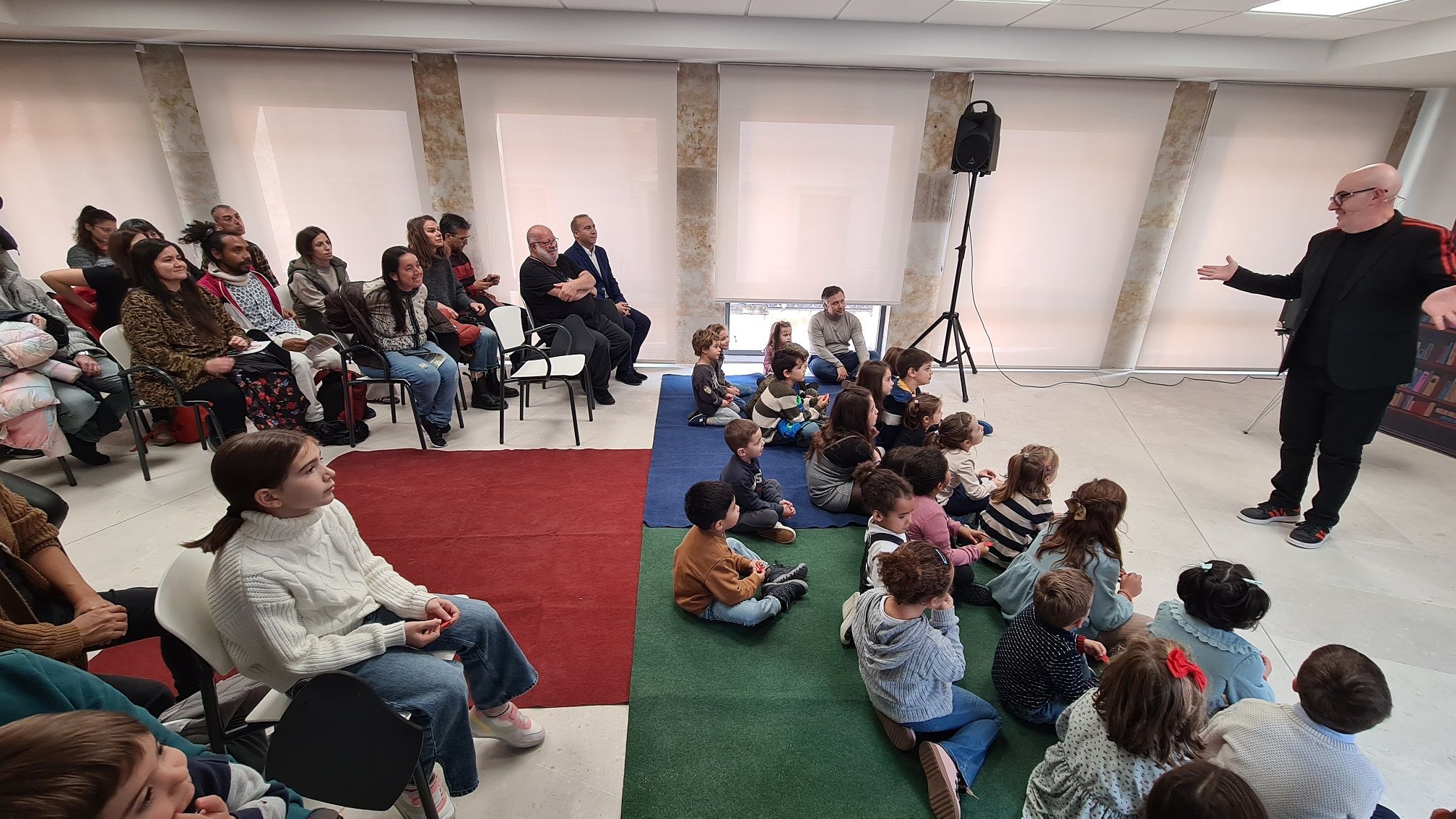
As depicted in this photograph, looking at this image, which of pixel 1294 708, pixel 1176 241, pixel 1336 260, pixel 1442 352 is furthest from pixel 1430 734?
pixel 1176 241

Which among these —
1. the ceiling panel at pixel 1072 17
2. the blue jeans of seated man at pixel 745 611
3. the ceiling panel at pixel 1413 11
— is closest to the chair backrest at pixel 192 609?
the blue jeans of seated man at pixel 745 611

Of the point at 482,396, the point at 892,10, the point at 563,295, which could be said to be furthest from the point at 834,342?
the point at 482,396

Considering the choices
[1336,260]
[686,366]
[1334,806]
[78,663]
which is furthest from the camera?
[686,366]

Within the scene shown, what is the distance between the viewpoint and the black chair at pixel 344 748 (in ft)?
3.84

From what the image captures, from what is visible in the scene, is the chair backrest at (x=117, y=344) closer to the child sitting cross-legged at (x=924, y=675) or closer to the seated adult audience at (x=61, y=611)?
the seated adult audience at (x=61, y=611)

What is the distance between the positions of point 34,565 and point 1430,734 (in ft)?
14.4

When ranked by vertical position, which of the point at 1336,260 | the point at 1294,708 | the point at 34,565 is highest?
the point at 1336,260

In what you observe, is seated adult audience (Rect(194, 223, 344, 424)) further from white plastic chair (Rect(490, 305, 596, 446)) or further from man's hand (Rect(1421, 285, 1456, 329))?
man's hand (Rect(1421, 285, 1456, 329))

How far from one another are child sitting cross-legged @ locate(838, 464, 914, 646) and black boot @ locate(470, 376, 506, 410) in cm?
348

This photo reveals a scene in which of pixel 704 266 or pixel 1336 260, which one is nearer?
pixel 1336 260

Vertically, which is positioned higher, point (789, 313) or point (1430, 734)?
point (789, 313)

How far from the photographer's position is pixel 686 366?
6.09 metres

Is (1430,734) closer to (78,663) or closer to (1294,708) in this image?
(1294,708)

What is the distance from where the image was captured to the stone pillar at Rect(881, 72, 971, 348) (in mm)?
5258
